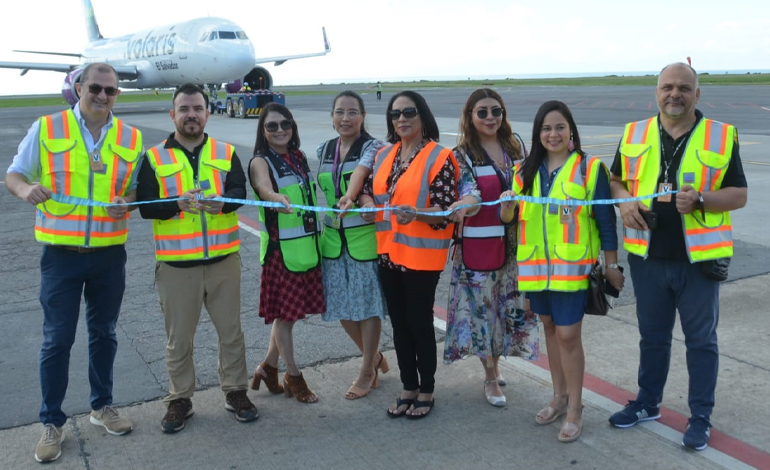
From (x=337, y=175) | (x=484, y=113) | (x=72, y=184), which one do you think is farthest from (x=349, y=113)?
(x=72, y=184)

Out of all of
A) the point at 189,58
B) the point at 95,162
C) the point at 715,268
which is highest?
the point at 189,58

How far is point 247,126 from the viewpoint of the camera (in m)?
27.0

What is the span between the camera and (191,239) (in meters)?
4.13

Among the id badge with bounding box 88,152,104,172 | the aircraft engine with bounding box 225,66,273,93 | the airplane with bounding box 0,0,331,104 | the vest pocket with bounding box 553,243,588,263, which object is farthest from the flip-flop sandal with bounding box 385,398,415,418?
the aircraft engine with bounding box 225,66,273,93

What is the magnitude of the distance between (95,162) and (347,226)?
59.2 inches

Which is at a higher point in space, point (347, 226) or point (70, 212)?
point (70, 212)

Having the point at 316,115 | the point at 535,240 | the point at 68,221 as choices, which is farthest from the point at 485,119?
the point at 316,115

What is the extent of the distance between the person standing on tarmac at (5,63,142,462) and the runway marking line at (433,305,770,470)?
3030 mm

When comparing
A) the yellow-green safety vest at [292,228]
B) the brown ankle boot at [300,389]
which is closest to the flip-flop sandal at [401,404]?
the brown ankle boot at [300,389]

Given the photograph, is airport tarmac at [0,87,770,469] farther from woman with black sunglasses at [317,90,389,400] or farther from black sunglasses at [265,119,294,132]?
black sunglasses at [265,119,294,132]

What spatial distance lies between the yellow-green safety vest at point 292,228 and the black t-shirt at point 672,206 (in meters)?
1.98

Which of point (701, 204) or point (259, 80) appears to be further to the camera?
point (259, 80)

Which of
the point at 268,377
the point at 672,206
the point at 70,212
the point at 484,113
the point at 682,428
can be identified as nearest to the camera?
the point at 672,206

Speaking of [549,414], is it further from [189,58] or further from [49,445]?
[189,58]
